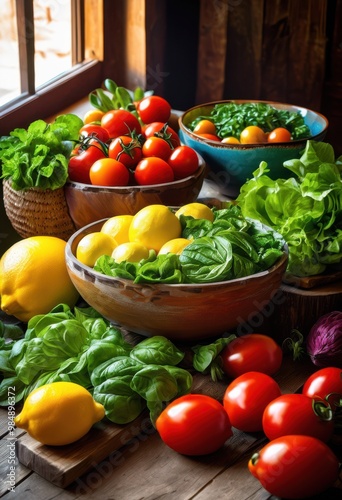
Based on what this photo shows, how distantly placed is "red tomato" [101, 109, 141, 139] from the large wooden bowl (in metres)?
0.55

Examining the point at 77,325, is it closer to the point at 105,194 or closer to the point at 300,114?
the point at 105,194

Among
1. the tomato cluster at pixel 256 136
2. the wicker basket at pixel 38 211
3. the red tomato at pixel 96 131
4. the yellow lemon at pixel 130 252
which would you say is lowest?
the wicker basket at pixel 38 211

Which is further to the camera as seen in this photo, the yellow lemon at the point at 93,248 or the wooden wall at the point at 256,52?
the wooden wall at the point at 256,52

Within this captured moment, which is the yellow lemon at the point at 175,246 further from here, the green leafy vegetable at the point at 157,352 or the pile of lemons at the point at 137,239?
the green leafy vegetable at the point at 157,352

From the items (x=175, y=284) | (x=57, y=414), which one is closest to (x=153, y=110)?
(x=175, y=284)

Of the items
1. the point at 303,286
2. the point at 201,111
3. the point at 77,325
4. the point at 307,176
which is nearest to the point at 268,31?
the point at 201,111

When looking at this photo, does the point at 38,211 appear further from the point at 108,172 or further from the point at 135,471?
the point at 135,471

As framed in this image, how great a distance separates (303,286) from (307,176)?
23cm

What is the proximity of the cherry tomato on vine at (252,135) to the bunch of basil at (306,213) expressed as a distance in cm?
27

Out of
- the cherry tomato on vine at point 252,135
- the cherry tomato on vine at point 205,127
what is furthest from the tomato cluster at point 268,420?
the cherry tomato on vine at point 205,127

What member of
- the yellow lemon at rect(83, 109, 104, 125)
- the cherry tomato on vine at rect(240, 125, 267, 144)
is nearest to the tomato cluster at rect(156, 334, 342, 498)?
the cherry tomato on vine at rect(240, 125, 267, 144)

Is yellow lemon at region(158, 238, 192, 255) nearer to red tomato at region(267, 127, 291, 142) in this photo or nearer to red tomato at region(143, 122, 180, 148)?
red tomato at region(143, 122, 180, 148)

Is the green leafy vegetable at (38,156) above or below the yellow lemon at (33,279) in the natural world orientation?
above

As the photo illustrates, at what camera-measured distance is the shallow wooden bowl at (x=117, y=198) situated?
177cm
